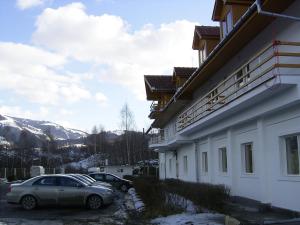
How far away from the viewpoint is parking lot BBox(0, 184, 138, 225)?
15219 millimetres

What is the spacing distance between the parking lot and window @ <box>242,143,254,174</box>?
528cm

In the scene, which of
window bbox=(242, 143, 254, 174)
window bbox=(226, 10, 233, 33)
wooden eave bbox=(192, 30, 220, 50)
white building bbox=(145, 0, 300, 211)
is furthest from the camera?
wooden eave bbox=(192, 30, 220, 50)

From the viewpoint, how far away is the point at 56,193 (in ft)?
63.1

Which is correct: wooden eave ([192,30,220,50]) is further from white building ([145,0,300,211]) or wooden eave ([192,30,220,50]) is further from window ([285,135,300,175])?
window ([285,135,300,175])

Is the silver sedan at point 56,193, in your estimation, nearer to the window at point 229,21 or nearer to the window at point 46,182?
the window at point 46,182

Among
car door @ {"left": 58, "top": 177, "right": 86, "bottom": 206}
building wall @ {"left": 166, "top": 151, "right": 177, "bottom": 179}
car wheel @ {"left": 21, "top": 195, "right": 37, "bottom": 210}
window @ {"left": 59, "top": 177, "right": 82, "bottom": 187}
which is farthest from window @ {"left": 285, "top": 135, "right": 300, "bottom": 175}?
building wall @ {"left": 166, "top": 151, "right": 177, "bottom": 179}

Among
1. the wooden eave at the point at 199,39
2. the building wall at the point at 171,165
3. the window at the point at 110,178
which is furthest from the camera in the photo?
the building wall at the point at 171,165

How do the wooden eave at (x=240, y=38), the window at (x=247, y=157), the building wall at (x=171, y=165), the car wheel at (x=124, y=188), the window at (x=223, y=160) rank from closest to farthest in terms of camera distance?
the wooden eave at (x=240, y=38) < the window at (x=247, y=157) < the window at (x=223, y=160) < the car wheel at (x=124, y=188) < the building wall at (x=171, y=165)

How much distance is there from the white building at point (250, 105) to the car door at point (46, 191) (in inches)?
289

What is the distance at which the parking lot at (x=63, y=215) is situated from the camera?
15.2m

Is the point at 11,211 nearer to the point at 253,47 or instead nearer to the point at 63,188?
the point at 63,188

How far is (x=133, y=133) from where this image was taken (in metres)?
93.3

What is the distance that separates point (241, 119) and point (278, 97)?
381 cm

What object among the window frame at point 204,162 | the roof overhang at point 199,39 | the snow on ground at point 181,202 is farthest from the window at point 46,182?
the roof overhang at point 199,39
